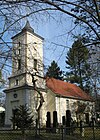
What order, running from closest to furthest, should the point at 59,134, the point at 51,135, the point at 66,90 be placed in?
the point at 59,134, the point at 51,135, the point at 66,90

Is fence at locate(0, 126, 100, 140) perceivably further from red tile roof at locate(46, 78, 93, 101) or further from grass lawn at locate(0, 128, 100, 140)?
red tile roof at locate(46, 78, 93, 101)

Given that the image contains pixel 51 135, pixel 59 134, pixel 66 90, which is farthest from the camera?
pixel 66 90

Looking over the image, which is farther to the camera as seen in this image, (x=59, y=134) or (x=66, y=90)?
(x=66, y=90)

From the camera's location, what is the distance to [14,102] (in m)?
43.0

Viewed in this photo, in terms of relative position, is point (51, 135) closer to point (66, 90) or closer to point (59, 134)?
point (59, 134)

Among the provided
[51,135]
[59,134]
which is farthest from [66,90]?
[59,134]

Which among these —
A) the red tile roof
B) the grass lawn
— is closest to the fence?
the grass lawn

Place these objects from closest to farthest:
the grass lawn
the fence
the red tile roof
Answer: the grass lawn → the fence → the red tile roof

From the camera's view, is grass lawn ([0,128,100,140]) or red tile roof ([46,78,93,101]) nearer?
grass lawn ([0,128,100,140])

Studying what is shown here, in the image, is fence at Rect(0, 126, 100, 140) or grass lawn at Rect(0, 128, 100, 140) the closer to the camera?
grass lawn at Rect(0, 128, 100, 140)

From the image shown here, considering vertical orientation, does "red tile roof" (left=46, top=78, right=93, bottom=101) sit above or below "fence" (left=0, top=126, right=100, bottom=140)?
above

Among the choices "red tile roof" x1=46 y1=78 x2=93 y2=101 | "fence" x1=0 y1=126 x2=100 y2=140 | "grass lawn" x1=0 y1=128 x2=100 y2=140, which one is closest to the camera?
"grass lawn" x1=0 y1=128 x2=100 y2=140

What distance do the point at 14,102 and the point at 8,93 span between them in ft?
8.04

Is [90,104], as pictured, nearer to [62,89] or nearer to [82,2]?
[62,89]
